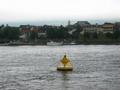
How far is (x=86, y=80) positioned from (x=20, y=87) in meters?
5.97

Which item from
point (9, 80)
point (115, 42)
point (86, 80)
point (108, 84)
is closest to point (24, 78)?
point (9, 80)

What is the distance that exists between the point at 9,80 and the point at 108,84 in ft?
25.0

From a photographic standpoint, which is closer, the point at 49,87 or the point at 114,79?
the point at 49,87

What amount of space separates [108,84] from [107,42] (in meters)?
162

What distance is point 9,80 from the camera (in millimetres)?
37812

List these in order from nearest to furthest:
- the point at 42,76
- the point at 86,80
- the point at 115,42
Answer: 1. the point at 86,80
2. the point at 42,76
3. the point at 115,42

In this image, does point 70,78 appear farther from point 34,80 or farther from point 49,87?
point 49,87

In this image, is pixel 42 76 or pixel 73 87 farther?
pixel 42 76

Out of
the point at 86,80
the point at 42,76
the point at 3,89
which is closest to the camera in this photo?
the point at 3,89

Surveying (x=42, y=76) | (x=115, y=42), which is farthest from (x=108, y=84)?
(x=115, y=42)

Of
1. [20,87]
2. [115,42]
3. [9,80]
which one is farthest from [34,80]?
[115,42]

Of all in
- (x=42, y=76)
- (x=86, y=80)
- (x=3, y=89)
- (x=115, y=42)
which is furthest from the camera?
(x=115, y=42)

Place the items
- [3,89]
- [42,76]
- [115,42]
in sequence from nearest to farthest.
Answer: [3,89] < [42,76] < [115,42]

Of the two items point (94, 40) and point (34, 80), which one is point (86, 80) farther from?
point (94, 40)
